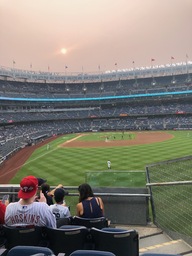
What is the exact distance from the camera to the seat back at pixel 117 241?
13.0 ft

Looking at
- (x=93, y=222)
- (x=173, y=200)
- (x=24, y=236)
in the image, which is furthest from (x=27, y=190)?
(x=173, y=200)

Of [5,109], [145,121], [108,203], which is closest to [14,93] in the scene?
[5,109]

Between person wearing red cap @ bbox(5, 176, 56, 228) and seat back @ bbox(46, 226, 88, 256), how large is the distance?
0.26 m

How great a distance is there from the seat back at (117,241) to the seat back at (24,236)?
3.13 ft

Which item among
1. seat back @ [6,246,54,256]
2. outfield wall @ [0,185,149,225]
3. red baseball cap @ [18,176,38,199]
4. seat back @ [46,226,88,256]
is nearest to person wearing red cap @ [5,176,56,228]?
red baseball cap @ [18,176,38,199]

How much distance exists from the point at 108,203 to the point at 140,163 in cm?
2072

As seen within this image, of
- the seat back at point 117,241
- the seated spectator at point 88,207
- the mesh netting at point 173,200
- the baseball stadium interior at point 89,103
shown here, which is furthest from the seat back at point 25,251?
the baseball stadium interior at point 89,103

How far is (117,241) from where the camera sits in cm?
394

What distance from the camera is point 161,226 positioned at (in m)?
7.38

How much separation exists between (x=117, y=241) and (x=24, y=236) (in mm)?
1600

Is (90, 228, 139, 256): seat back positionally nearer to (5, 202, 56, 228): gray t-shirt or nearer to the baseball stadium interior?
(5, 202, 56, 228): gray t-shirt

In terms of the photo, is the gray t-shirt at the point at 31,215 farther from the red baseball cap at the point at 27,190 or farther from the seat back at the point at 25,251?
the seat back at the point at 25,251

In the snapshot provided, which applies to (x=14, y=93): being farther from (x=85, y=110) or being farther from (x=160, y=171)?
(x=160, y=171)

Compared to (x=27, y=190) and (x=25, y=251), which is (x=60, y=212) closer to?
(x=27, y=190)
